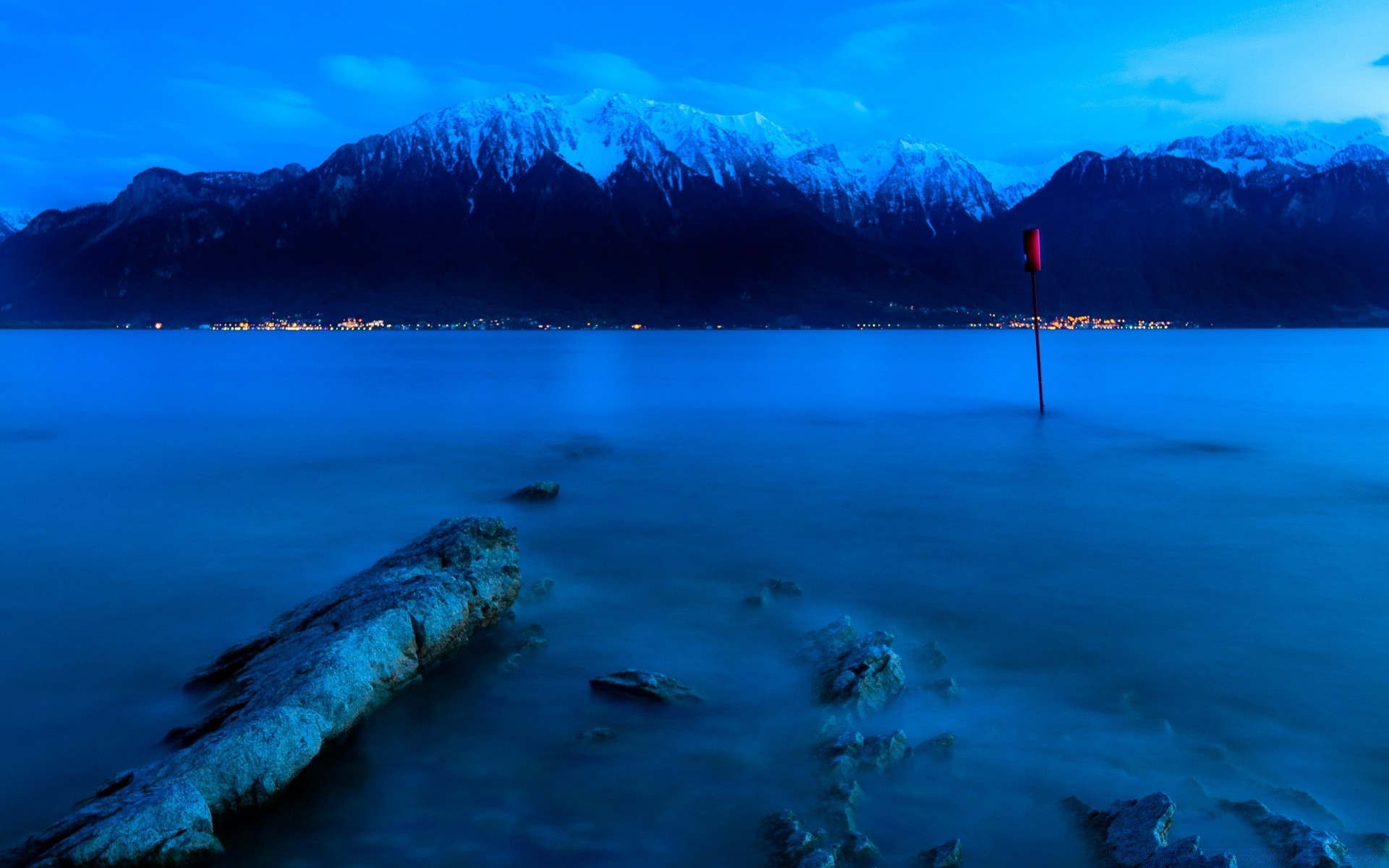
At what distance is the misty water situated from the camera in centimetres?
619

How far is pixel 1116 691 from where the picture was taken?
25.9ft

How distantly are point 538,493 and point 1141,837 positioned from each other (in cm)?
1314

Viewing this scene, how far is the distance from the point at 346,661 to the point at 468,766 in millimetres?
1400

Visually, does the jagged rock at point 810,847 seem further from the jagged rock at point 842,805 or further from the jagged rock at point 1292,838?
the jagged rock at point 1292,838

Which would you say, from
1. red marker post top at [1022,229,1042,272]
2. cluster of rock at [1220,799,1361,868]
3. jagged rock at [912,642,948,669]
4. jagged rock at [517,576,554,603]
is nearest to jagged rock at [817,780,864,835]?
cluster of rock at [1220,799,1361,868]

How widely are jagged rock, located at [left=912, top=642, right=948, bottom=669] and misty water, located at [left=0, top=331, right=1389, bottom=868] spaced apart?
0.45 ft

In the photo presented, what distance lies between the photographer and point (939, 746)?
679 cm

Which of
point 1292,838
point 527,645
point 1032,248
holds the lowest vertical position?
point 1292,838

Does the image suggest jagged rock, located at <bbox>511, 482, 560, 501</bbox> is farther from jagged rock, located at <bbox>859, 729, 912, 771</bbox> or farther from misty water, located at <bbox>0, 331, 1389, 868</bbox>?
jagged rock, located at <bbox>859, 729, 912, 771</bbox>

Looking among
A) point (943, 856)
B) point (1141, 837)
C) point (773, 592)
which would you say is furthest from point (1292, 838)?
point (773, 592)

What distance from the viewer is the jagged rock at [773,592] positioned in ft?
34.9

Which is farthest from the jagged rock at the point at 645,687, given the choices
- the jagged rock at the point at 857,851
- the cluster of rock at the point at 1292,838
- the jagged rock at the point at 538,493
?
the jagged rock at the point at 538,493

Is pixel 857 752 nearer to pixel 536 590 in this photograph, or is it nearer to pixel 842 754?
pixel 842 754

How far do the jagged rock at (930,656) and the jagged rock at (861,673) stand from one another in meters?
0.31
